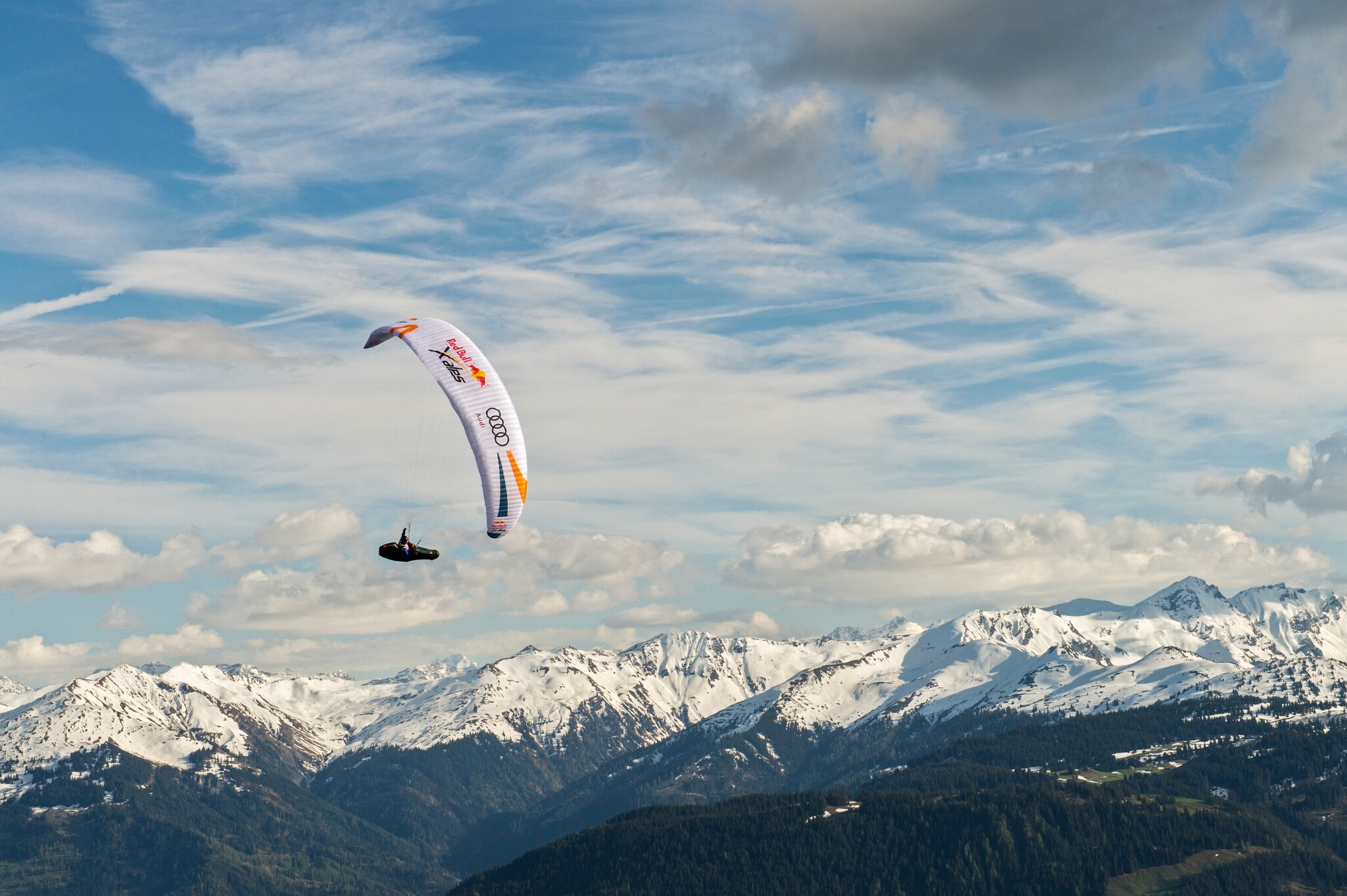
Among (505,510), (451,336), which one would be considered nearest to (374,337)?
(451,336)

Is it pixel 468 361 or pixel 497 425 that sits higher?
pixel 468 361

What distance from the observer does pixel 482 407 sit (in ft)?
345

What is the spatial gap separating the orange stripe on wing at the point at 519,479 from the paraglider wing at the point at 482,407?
0.05 m

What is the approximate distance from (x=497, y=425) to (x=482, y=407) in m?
2.35

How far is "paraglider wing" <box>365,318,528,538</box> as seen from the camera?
100625mm

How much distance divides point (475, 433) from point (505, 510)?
724cm

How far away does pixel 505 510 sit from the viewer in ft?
328

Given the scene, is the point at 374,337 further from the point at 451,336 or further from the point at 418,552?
the point at 418,552

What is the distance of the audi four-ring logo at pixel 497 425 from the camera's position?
103438 millimetres

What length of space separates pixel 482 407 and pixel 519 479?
7325mm

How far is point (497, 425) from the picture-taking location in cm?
10400

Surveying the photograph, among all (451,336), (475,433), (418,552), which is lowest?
(418,552)

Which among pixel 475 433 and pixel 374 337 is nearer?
pixel 475 433

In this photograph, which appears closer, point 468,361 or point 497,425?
point 497,425
